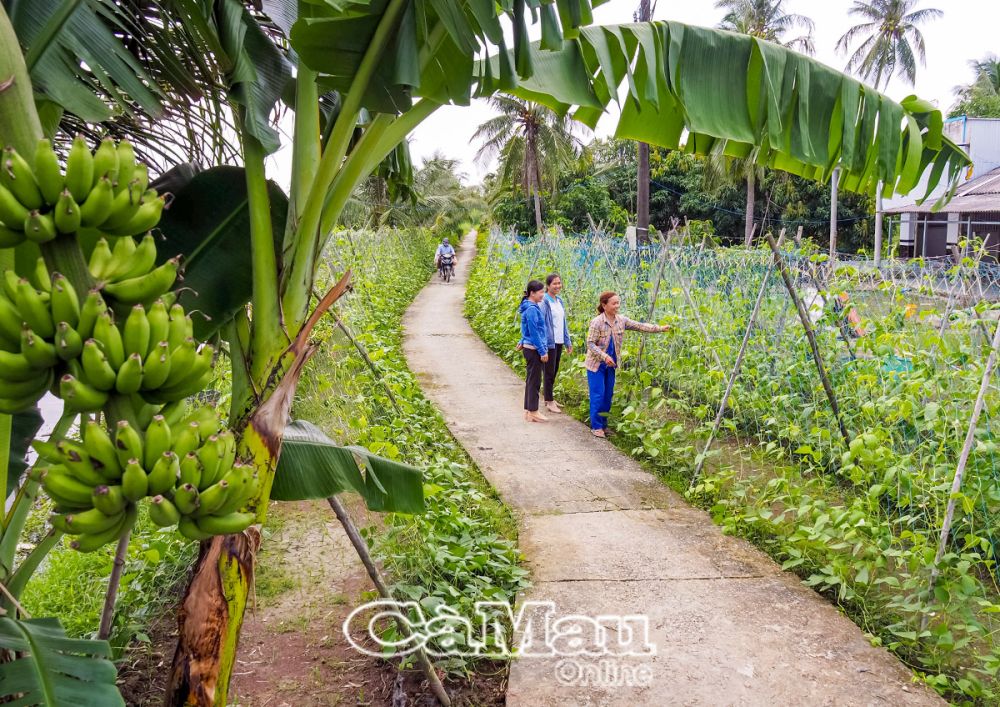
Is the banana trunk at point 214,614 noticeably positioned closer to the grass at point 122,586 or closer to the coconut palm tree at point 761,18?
the grass at point 122,586

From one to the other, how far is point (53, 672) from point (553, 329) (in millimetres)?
6215

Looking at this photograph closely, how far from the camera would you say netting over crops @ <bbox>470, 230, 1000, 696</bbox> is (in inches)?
153

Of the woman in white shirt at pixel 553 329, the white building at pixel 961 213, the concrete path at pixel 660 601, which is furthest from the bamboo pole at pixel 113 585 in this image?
the white building at pixel 961 213

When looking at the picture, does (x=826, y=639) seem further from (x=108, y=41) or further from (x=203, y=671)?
(x=108, y=41)

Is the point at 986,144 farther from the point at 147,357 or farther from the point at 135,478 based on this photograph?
the point at 135,478

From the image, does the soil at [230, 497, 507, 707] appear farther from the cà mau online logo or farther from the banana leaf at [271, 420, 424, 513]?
the banana leaf at [271, 420, 424, 513]

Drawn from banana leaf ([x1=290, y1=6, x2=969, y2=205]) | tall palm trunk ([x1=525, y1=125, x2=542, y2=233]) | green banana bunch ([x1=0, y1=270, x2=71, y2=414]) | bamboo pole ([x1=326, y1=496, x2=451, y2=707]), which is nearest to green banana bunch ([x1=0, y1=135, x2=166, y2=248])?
green banana bunch ([x1=0, y1=270, x2=71, y2=414])

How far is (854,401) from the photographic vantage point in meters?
5.27

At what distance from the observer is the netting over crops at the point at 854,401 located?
3.88 meters

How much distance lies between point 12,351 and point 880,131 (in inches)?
119

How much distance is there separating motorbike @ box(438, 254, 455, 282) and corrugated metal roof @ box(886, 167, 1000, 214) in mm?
12212

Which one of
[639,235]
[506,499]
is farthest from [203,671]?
[639,235]

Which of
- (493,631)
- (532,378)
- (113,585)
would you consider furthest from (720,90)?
(532,378)

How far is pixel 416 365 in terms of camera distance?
34.4 ft
